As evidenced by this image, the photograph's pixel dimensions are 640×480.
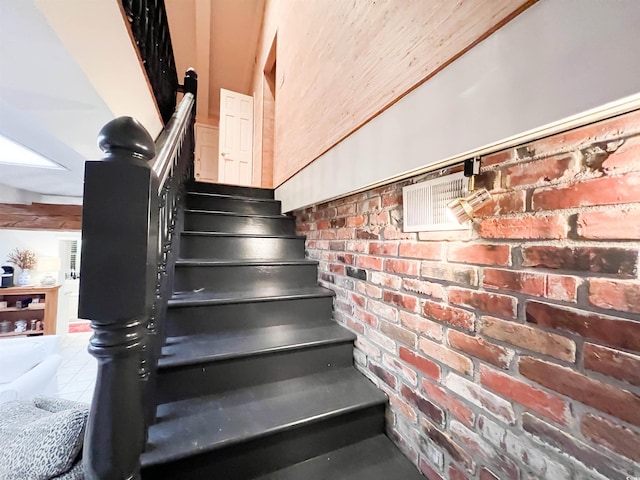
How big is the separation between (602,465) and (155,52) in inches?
114

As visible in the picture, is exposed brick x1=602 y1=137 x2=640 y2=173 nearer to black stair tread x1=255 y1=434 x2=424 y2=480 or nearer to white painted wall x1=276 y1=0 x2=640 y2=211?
white painted wall x1=276 y1=0 x2=640 y2=211

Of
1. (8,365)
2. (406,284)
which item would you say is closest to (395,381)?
(406,284)

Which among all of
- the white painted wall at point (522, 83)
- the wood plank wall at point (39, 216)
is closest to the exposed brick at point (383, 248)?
the white painted wall at point (522, 83)

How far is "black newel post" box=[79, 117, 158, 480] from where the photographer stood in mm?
573

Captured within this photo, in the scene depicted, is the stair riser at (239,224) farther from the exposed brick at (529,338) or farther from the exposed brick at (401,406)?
the exposed brick at (529,338)

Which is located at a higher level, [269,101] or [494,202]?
[269,101]

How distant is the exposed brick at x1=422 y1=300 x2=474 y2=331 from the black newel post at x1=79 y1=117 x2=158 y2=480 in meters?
0.95

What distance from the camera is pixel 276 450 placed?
1.08 metres

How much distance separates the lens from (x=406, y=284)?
1.19 m

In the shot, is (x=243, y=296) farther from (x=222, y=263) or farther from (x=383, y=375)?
(x=383, y=375)

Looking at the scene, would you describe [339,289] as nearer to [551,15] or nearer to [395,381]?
[395,381]

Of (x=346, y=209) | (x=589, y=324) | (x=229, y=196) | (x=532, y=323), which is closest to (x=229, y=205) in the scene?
(x=229, y=196)

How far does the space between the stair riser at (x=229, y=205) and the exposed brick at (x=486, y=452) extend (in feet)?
6.74

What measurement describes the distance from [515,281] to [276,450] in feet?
3.54
